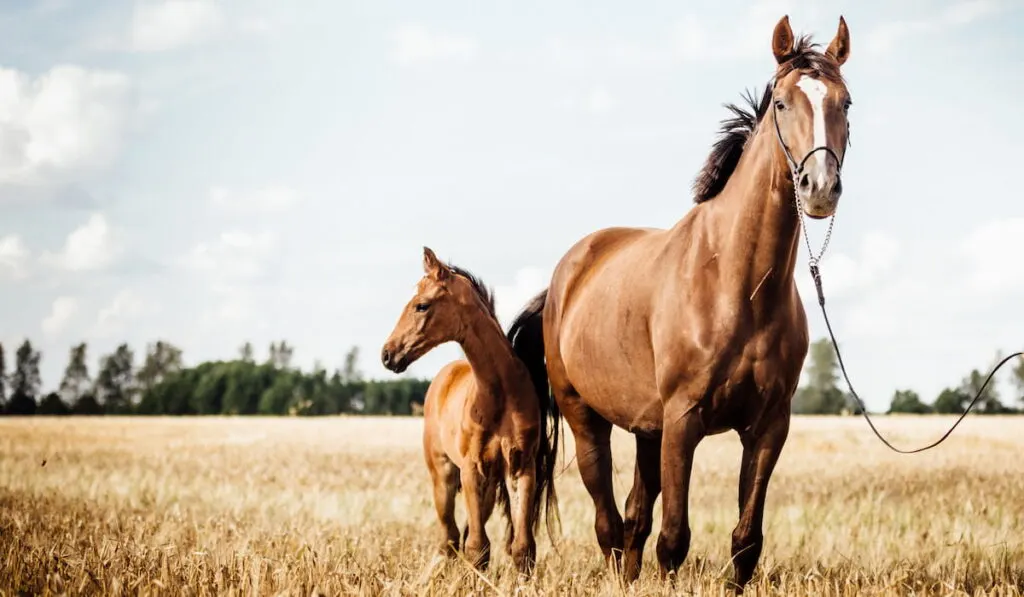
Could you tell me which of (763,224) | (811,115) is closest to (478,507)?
(763,224)

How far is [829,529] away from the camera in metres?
9.90

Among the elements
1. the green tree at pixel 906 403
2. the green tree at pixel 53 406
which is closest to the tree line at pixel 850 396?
the green tree at pixel 906 403

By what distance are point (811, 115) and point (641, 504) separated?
114 inches

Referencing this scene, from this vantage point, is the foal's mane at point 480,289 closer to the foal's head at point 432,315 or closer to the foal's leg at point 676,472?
the foal's head at point 432,315

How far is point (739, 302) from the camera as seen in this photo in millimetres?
5082

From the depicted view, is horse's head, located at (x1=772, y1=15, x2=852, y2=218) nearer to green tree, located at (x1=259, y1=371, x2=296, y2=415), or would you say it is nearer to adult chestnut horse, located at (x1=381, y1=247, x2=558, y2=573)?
adult chestnut horse, located at (x1=381, y1=247, x2=558, y2=573)

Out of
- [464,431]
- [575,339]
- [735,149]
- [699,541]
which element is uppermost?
[735,149]

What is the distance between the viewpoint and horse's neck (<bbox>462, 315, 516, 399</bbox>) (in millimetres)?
7340

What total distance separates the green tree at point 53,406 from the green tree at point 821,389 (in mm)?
43641

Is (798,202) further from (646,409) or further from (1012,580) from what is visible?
(1012,580)

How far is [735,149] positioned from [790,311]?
101 centimetres

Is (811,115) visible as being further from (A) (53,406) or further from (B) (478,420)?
(A) (53,406)

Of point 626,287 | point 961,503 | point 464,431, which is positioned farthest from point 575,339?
point 961,503

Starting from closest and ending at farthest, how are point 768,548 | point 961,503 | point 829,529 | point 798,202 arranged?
point 798,202 < point 768,548 < point 829,529 < point 961,503
